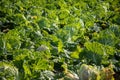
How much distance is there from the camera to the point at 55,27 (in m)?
6.78

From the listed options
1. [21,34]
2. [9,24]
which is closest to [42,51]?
[21,34]

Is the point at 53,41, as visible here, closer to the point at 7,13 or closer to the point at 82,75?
the point at 82,75

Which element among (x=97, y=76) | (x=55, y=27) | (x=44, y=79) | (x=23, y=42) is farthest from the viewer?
(x=55, y=27)

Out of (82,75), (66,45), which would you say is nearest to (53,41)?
(66,45)

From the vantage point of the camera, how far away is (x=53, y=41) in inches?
225

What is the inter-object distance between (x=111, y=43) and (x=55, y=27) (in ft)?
5.09

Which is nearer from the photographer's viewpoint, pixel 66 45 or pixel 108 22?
pixel 66 45

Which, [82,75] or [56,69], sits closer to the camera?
[82,75]

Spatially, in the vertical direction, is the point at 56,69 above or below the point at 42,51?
below

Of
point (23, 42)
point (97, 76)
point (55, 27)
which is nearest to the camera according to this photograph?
point (97, 76)

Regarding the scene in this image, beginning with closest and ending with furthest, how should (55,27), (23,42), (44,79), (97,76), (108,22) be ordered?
1. (97,76)
2. (44,79)
3. (23,42)
4. (55,27)
5. (108,22)

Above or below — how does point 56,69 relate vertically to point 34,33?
below

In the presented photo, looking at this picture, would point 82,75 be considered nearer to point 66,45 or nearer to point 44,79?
point 44,79

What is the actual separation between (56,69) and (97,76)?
130cm
